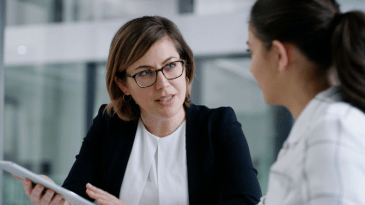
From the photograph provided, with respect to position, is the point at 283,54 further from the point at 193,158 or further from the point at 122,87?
the point at 122,87

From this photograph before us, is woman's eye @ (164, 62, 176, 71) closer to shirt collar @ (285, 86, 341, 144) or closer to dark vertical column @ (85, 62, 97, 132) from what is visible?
shirt collar @ (285, 86, 341, 144)

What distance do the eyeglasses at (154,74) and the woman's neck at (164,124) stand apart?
182 mm

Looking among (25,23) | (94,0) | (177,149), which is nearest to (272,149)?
(177,149)

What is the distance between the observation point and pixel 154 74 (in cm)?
134

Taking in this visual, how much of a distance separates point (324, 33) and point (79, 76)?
123 inches

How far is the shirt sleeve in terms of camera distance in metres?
0.59

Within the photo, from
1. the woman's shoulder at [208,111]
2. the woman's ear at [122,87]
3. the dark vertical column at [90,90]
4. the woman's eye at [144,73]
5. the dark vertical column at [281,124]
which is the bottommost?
the dark vertical column at [281,124]

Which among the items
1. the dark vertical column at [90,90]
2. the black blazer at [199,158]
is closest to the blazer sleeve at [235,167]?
the black blazer at [199,158]

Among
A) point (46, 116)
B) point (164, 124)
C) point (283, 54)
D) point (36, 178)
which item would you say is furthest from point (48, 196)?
point (46, 116)

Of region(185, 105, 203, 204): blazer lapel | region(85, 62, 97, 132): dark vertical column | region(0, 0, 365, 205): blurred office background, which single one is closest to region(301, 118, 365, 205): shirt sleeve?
region(185, 105, 203, 204): blazer lapel

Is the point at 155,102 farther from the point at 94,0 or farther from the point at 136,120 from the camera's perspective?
the point at 94,0

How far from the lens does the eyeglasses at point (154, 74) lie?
1.34 m

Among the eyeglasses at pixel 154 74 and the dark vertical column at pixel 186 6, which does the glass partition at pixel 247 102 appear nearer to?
the dark vertical column at pixel 186 6

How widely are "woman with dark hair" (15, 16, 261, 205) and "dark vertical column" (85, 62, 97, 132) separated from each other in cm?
200
